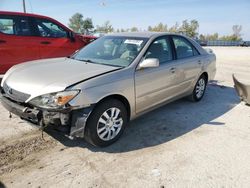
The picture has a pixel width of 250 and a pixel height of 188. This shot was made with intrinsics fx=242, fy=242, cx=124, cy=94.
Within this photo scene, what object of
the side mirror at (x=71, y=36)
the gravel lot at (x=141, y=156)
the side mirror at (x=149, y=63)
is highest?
the side mirror at (x=71, y=36)

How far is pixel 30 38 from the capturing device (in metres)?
6.23

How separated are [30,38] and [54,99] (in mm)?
3999

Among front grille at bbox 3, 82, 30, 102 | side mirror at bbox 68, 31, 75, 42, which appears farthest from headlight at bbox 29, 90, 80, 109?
side mirror at bbox 68, 31, 75, 42

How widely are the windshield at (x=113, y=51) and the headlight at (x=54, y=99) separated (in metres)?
1.05

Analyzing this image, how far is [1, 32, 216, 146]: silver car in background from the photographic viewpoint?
2.93 meters

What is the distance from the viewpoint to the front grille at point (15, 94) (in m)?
3.03

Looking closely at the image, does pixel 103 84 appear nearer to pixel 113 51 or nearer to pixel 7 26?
pixel 113 51

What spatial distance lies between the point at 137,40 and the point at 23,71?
188 cm

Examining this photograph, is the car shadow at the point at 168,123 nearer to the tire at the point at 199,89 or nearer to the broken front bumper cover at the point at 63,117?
the tire at the point at 199,89

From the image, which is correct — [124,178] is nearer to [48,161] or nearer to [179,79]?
[48,161]

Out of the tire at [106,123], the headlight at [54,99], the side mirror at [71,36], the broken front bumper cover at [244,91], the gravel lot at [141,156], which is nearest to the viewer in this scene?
the gravel lot at [141,156]

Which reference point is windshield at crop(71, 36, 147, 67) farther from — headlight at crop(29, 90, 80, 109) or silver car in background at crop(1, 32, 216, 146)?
headlight at crop(29, 90, 80, 109)

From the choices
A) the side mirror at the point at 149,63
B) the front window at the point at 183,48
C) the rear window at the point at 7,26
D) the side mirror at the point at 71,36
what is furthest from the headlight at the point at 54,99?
the side mirror at the point at 71,36

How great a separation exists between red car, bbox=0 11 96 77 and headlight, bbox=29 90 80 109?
366 cm
